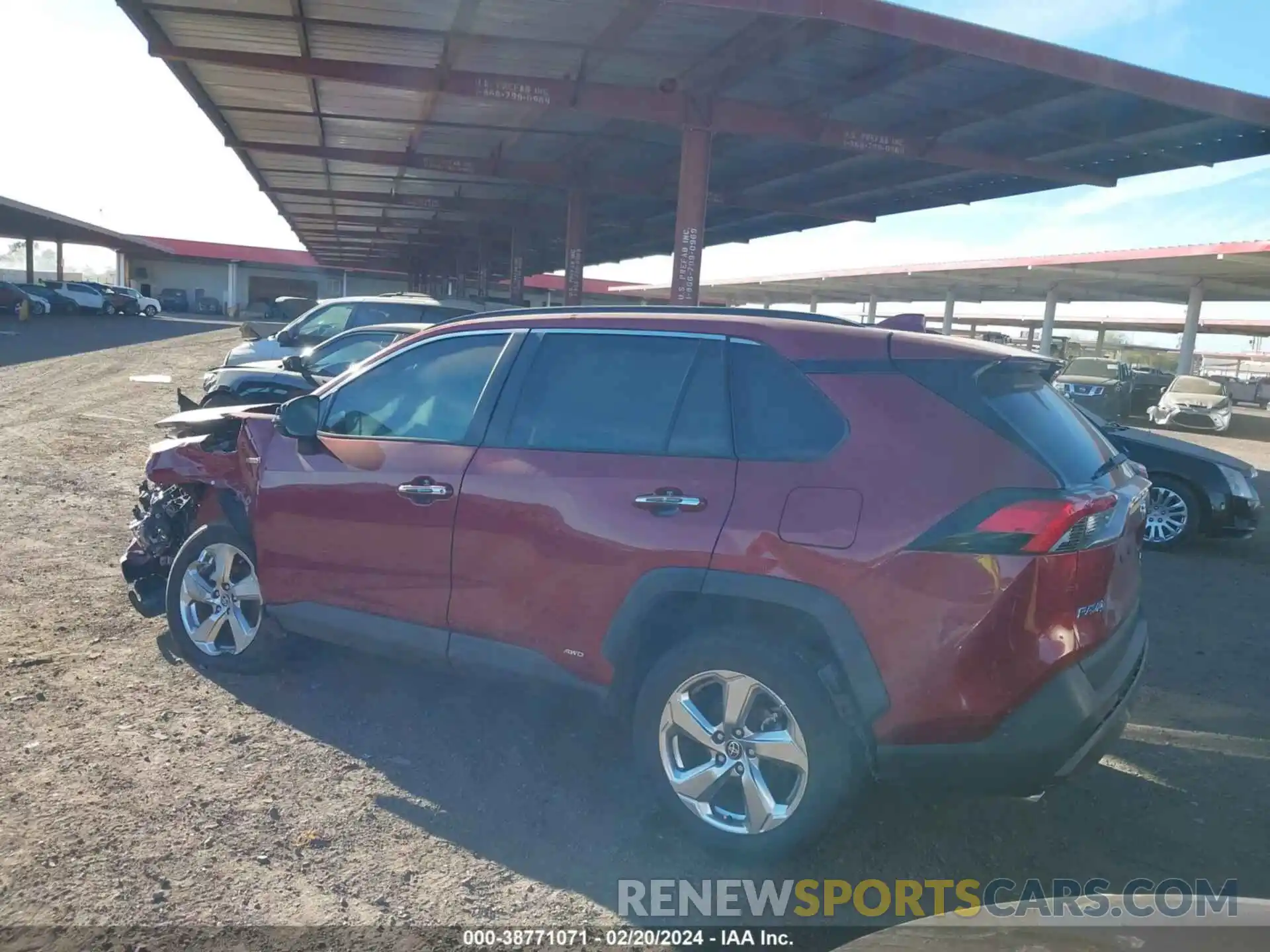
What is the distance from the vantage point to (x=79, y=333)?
106ft

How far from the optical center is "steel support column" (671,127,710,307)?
1291cm

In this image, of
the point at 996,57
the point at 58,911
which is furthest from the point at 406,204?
the point at 58,911

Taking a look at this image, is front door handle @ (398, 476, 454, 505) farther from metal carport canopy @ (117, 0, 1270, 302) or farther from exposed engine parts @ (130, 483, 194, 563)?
metal carport canopy @ (117, 0, 1270, 302)

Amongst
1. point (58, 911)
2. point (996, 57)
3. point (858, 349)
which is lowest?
point (58, 911)

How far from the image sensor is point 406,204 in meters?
27.2

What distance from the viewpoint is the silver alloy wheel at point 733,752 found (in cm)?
327

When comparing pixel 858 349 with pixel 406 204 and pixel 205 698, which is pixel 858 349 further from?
pixel 406 204

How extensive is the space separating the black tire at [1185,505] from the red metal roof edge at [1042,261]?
59.7 feet

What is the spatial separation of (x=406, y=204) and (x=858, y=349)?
26036 mm

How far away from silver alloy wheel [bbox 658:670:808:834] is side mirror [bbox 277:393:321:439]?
2.25m

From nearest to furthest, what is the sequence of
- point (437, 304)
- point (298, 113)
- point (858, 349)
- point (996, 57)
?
point (858, 349) → point (996, 57) → point (437, 304) → point (298, 113)

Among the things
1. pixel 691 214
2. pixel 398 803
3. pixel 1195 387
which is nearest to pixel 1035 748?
pixel 398 803

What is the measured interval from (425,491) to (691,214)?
10.3 meters

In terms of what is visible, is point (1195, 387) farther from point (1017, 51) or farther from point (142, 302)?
point (142, 302)
